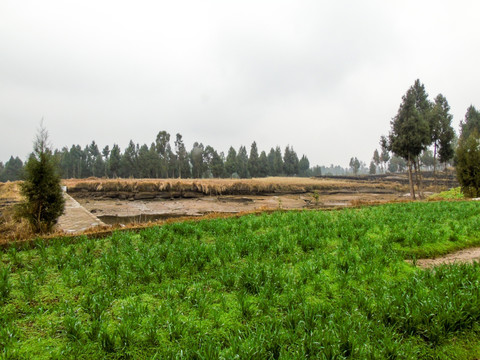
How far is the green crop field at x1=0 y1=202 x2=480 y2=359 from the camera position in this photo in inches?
112

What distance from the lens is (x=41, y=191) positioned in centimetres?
997

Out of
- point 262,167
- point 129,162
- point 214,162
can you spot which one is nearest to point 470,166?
point 214,162

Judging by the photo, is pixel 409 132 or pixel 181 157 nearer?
pixel 409 132

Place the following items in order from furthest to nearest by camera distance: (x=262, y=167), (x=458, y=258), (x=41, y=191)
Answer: (x=262, y=167) < (x=41, y=191) < (x=458, y=258)

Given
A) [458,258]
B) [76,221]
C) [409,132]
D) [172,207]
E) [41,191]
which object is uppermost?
[409,132]

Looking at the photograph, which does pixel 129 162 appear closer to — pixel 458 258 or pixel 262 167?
pixel 262 167

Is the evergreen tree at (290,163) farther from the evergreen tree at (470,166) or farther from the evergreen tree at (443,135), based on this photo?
the evergreen tree at (470,166)

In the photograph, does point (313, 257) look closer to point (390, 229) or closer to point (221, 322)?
point (221, 322)

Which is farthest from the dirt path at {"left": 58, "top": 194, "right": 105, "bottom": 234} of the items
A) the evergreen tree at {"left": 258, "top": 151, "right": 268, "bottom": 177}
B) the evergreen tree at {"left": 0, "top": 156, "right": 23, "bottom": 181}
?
the evergreen tree at {"left": 0, "top": 156, "right": 23, "bottom": 181}

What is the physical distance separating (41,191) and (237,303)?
33.0 ft

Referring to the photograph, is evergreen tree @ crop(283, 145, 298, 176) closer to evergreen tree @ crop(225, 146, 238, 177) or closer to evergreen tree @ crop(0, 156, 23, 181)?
evergreen tree @ crop(225, 146, 238, 177)

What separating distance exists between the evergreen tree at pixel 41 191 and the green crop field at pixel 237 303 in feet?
12.8

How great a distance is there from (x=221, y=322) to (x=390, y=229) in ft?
23.2

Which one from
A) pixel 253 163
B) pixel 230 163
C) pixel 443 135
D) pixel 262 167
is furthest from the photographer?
pixel 262 167
